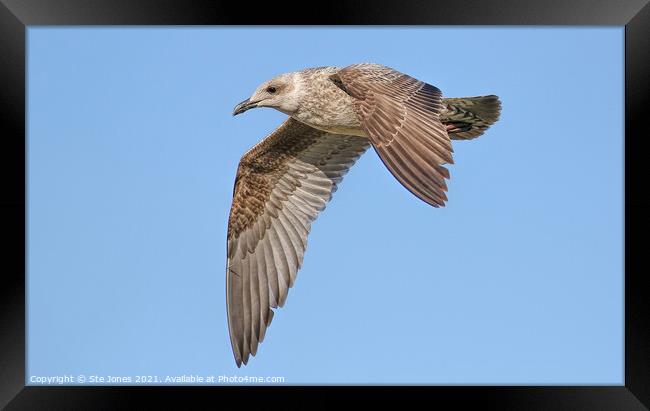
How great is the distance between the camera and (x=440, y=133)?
5.83 m

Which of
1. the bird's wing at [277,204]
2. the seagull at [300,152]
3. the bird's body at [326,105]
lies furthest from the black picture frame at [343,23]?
the bird's wing at [277,204]

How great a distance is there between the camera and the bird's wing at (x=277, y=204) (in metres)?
7.62

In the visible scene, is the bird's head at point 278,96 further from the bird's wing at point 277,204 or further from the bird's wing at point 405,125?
the bird's wing at point 277,204

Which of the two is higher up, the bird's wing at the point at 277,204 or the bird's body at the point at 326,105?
the bird's body at the point at 326,105

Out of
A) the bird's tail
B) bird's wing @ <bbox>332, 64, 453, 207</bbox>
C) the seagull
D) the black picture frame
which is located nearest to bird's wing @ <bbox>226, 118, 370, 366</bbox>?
the seagull

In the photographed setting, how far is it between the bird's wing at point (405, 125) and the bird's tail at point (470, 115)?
0.70 metres

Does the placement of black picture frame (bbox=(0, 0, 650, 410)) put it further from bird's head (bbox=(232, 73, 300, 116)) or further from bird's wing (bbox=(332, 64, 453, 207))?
bird's wing (bbox=(332, 64, 453, 207))


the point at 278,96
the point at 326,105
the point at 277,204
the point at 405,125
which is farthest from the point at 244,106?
the point at 405,125

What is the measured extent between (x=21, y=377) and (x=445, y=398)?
109 inches

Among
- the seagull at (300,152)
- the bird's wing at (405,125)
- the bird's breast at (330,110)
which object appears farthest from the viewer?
the bird's breast at (330,110)

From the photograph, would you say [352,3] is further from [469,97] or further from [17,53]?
[17,53]

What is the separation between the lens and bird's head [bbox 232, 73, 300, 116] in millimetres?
6871

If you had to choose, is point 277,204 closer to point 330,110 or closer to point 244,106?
point 244,106

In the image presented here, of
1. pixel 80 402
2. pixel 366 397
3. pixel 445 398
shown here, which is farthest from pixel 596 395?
pixel 80 402
